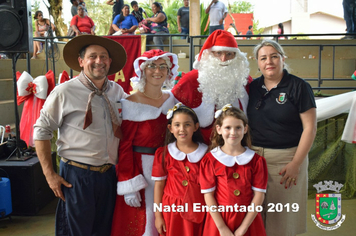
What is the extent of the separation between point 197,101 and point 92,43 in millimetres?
830

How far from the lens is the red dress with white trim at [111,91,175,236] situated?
2186 mm

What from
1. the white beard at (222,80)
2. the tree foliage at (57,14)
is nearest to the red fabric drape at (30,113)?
the white beard at (222,80)

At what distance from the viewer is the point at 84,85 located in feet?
7.02

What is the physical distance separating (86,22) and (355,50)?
6678mm

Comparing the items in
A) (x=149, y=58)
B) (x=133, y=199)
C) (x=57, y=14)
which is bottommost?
(x=133, y=199)

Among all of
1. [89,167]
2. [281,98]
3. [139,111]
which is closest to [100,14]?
[139,111]

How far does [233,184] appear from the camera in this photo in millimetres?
1884

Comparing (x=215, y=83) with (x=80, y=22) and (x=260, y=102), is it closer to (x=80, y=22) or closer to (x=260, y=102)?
(x=260, y=102)

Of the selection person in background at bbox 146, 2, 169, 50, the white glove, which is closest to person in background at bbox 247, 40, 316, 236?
the white glove

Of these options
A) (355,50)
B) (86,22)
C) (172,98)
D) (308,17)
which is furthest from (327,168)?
(308,17)

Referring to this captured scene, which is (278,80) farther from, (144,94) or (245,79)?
(144,94)

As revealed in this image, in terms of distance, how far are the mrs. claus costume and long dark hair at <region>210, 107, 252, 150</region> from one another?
38 centimetres

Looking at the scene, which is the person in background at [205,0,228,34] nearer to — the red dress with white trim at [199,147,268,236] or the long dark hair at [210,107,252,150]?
the long dark hair at [210,107,252,150]

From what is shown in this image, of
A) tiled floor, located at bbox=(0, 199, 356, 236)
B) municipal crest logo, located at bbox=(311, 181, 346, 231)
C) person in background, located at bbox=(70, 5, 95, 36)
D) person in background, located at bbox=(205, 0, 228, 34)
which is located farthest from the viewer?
person in background, located at bbox=(70, 5, 95, 36)
